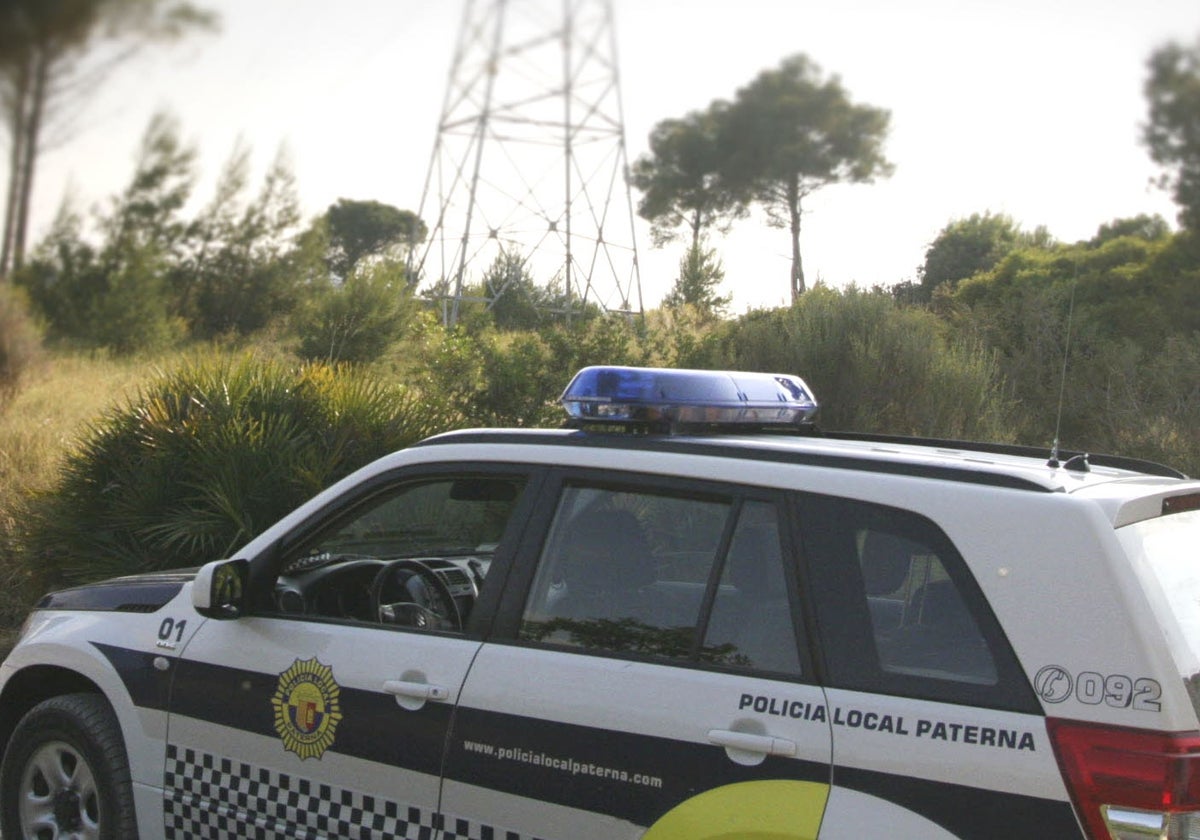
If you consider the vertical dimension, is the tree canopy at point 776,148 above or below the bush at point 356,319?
above

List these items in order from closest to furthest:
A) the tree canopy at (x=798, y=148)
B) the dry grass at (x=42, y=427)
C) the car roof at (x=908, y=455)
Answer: the car roof at (x=908, y=455) < the dry grass at (x=42, y=427) < the tree canopy at (x=798, y=148)

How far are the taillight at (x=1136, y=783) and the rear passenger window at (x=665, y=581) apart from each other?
2.26 feet

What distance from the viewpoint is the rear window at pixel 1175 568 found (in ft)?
8.69

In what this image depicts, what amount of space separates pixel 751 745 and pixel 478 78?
47.1 feet

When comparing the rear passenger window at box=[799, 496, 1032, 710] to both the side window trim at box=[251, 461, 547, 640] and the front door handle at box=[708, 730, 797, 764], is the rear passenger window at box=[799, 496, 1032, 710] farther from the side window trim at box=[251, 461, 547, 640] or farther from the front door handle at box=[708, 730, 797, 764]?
the side window trim at box=[251, 461, 547, 640]

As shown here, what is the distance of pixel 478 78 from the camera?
16203 millimetres

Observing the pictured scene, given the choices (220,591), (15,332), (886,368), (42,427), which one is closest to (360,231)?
(42,427)

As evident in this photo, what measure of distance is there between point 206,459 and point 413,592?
5973mm

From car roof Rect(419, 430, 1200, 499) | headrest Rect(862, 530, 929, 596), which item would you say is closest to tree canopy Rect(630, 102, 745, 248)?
car roof Rect(419, 430, 1200, 499)

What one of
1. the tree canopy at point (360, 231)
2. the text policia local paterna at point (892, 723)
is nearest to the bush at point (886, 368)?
the tree canopy at point (360, 231)

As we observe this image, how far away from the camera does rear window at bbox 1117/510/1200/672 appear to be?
2.65 meters

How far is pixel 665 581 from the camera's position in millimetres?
3330

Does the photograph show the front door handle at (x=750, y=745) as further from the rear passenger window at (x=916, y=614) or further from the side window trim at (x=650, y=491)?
the rear passenger window at (x=916, y=614)

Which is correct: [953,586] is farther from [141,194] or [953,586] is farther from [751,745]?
[141,194]
